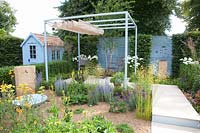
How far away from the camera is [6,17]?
2172 centimetres

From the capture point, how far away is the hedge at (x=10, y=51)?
34.8 ft

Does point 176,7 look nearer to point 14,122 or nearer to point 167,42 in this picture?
point 167,42

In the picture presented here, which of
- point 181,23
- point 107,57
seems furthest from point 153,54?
point 181,23

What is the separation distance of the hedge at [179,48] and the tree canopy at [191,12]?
255 inches

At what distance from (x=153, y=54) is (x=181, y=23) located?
8922mm

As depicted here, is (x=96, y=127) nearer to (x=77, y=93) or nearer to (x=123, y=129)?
(x=123, y=129)

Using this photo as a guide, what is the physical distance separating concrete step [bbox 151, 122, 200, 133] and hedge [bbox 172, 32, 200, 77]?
603 centimetres

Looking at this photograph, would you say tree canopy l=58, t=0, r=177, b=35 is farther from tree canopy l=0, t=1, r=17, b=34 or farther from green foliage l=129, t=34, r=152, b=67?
tree canopy l=0, t=1, r=17, b=34

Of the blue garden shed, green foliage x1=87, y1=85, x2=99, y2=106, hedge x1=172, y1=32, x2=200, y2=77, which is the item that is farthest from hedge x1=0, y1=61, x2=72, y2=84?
hedge x1=172, y1=32, x2=200, y2=77

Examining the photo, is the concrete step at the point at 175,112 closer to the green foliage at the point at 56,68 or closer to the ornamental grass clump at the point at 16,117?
the ornamental grass clump at the point at 16,117

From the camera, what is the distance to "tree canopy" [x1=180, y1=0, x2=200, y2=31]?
48.1 ft

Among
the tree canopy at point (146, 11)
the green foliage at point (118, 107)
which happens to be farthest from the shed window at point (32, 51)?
the green foliage at point (118, 107)

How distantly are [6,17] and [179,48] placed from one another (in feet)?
65.2

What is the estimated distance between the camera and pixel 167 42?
31.5 ft
